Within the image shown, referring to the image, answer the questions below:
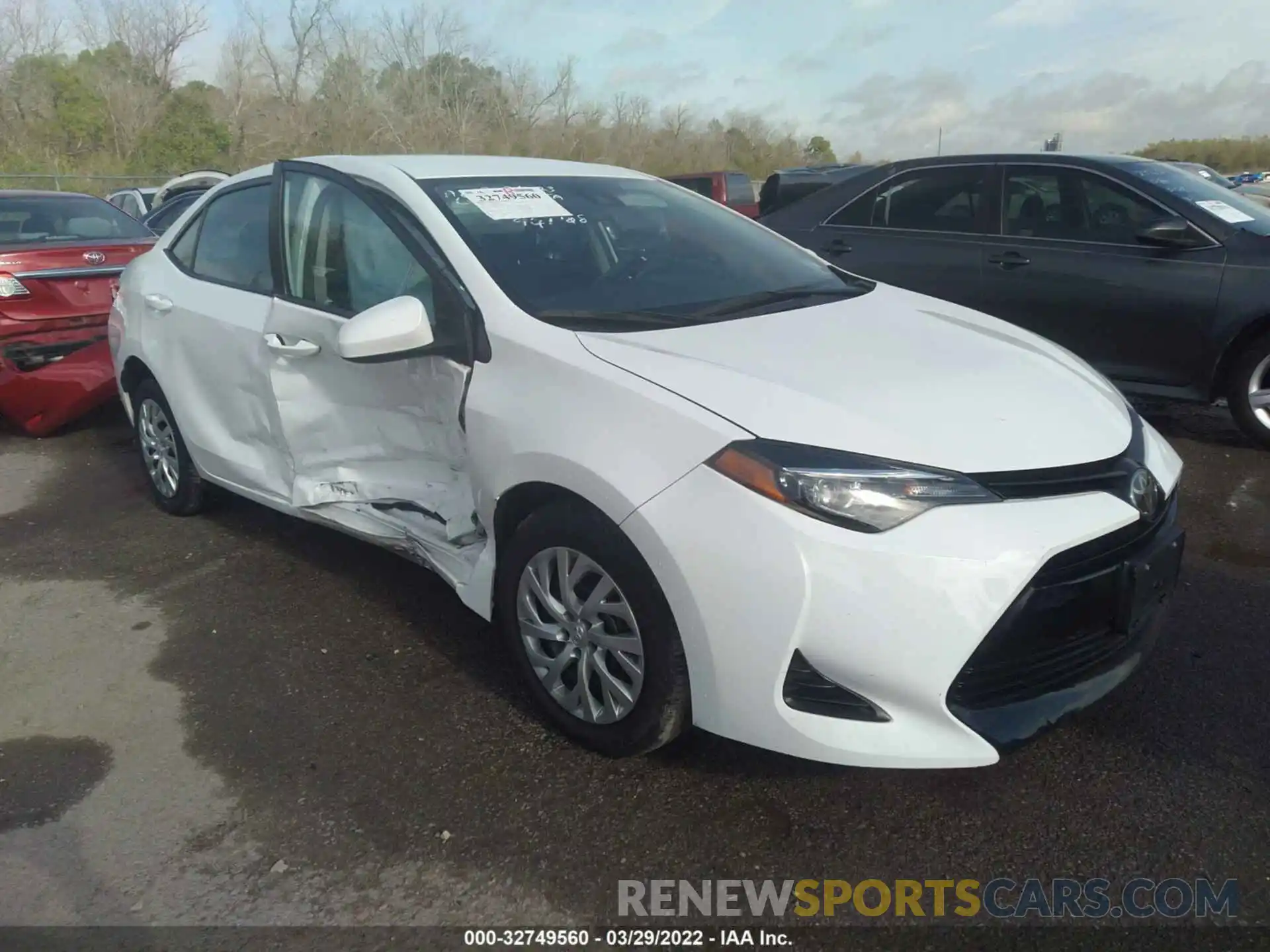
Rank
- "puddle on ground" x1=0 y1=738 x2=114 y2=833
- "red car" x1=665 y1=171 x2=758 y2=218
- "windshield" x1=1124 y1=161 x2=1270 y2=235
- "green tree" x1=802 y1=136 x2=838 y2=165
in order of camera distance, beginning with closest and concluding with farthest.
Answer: "puddle on ground" x1=0 y1=738 x2=114 y2=833, "windshield" x1=1124 y1=161 x2=1270 y2=235, "red car" x1=665 y1=171 x2=758 y2=218, "green tree" x1=802 y1=136 x2=838 y2=165

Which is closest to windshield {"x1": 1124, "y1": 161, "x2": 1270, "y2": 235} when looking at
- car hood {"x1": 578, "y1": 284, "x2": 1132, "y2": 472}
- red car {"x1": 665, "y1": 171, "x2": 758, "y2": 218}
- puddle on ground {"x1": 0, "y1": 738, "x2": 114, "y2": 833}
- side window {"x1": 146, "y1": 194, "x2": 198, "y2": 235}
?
car hood {"x1": 578, "y1": 284, "x2": 1132, "y2": 472}

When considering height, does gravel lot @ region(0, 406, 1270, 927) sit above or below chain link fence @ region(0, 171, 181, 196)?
below

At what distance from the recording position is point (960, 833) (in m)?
2.46

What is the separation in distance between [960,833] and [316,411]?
250 cm

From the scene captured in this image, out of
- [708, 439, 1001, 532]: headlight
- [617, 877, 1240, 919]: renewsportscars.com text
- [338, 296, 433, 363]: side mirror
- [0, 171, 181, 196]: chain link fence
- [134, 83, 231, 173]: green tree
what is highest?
[134, 83, 231, 173]: green tree

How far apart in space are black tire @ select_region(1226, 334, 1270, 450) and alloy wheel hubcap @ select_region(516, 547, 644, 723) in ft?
14.0

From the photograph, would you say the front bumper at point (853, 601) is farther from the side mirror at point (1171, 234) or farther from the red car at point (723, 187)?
the red car at point (723, 187)

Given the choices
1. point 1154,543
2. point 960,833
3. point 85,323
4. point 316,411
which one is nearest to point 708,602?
point 960,833

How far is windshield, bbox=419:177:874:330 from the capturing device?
3.01m

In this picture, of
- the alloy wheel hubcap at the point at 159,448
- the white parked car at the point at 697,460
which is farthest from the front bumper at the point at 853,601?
the alloy wheel hubcap at the point at 159,448

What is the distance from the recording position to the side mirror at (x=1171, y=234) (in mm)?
5270

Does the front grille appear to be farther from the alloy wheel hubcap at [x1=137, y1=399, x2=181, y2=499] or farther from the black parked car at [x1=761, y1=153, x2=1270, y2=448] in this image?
the alloy wheel hubcap at [x1=137, y1=399, x2=181, y2=499]

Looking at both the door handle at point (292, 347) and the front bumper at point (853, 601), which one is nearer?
the front bumper at point (853, 601)

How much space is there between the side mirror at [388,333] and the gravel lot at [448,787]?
108 centimetres
